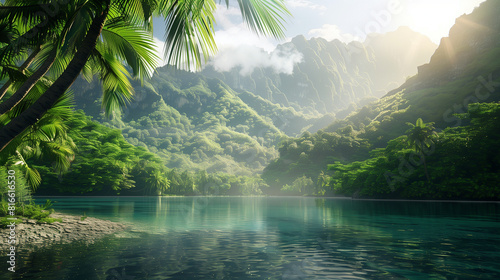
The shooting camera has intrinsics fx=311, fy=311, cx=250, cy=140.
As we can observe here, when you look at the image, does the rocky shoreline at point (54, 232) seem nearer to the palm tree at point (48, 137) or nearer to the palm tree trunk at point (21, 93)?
the palm tree at point (48, 137)

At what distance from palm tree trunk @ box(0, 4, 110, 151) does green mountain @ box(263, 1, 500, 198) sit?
8221cm

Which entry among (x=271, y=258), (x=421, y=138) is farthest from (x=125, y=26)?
(x=421, y=138)

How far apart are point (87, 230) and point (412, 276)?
1363 centimetres

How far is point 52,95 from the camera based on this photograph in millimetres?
4516

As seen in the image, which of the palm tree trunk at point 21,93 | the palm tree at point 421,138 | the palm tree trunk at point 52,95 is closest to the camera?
the palm tree trunk at point 52,95

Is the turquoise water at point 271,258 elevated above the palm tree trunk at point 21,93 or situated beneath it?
situated beneath

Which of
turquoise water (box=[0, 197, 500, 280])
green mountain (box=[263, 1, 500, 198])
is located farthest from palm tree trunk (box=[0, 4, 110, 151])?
green mountain (box=[263, 1, 500, 198])

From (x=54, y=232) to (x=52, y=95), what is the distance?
11.3 m

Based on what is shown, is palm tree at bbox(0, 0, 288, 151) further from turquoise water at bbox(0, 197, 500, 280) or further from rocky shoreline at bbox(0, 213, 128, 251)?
rocky shoreline at bbox(0, 213, 128, 251)

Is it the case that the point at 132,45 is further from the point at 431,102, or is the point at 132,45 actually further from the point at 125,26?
the point at 431,102

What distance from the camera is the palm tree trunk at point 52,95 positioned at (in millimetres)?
4226

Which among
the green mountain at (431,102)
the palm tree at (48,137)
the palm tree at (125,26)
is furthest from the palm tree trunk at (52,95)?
the green mountain at (431,102)

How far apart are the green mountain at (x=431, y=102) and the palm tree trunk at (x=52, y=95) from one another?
3237 inches

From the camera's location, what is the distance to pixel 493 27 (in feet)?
398
